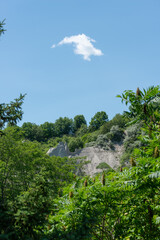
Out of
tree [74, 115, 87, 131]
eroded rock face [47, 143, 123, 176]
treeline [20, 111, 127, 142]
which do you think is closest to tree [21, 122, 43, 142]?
treeline [20, 111, 127, 142]

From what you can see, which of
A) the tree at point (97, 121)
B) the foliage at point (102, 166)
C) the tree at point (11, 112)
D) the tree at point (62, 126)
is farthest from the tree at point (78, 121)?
the tree at point (11, 112)

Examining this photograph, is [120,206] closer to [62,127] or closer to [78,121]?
[62,127]

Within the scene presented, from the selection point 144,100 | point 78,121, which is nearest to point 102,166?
point 144,100

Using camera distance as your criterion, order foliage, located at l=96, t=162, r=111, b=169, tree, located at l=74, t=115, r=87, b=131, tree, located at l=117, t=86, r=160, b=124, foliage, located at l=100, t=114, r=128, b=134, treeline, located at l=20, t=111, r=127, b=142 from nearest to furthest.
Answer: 1. tree, located at l=117, t=86, r=160, b=124
2. foliage, located at l=96, t=162, r=111, b=169
3. foliage, located at l=100, t=114, r=128, b=134
4. treeline, located at l=20, t=111, r=127, b=142
5. tree, located at l=74, t=115, r=87, b=131

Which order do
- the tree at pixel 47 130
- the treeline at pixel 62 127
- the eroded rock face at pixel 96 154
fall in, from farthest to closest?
the tree at pixel 47 130
the treeline at pixel 62 127
the eroded rock face at pixel 96 154

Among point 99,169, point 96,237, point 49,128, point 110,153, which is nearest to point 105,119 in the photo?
point 49,128

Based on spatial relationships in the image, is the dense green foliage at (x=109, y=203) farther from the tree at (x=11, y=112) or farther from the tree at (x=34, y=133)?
the tree at (x=34, y=133)

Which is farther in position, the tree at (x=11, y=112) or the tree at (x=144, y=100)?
the tree at (x=11, y=112)

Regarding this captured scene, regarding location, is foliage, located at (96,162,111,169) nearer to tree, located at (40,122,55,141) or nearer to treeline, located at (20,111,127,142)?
treeline, located at (20,111,127,142)

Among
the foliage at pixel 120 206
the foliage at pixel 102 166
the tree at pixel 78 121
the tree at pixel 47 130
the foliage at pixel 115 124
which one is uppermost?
the tree at pixel 78 121

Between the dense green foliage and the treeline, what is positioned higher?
the treeline

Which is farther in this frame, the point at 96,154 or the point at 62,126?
the point at 62,126

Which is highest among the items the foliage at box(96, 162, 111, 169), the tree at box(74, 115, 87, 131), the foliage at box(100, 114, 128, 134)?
the tree at box(74, 115, 87, 131)

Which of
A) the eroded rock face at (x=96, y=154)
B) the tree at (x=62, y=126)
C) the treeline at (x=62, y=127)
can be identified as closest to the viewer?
the eroded rock face at (x=96, y=154)
